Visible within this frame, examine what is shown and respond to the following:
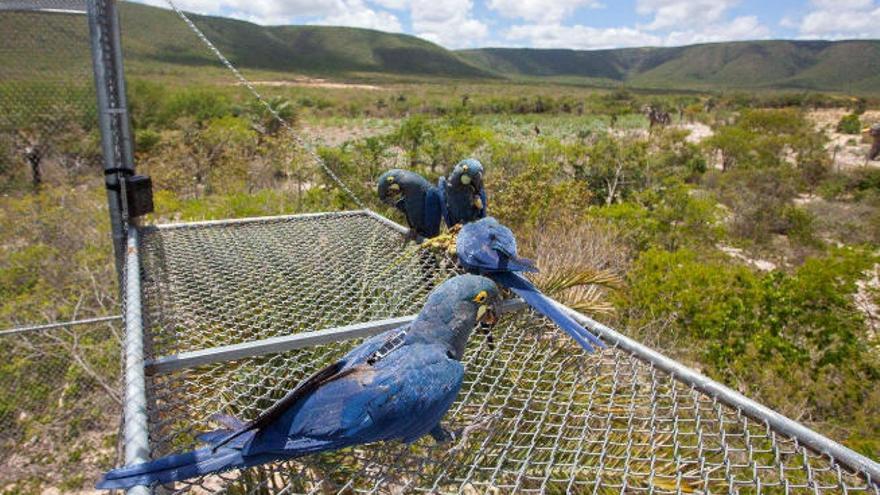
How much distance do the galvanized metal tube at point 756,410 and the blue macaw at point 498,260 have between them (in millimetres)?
358

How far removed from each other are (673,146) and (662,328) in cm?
2127

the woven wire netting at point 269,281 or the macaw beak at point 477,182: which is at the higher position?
the macaw beak at point 477,182

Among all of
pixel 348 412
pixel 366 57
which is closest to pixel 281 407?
pixel 348 412

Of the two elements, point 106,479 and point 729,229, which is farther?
point 729,229

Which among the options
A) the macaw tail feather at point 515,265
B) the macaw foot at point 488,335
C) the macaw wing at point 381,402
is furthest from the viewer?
the macaw tail feather at point 515,265

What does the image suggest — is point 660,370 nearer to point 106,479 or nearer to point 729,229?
point 106,479

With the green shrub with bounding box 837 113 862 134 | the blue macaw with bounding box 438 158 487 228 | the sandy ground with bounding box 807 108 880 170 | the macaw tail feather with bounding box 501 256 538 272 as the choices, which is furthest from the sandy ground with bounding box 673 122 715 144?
the macaw tail feather with bounding box 501 256 538 272

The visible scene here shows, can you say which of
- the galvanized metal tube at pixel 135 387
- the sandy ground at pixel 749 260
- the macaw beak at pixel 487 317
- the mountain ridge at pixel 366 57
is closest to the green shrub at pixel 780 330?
the macaw beak at pixel 487 317

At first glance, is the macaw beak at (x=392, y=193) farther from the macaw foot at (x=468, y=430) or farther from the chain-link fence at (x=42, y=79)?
the macaw foot at (x=468, y=430)

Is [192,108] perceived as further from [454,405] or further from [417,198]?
[454,405]

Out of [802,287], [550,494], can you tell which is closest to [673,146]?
[802,287]

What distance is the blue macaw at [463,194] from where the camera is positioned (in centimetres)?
419

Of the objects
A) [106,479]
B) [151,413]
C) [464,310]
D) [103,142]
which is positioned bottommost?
[151,413]

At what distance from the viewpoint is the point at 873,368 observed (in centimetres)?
537
